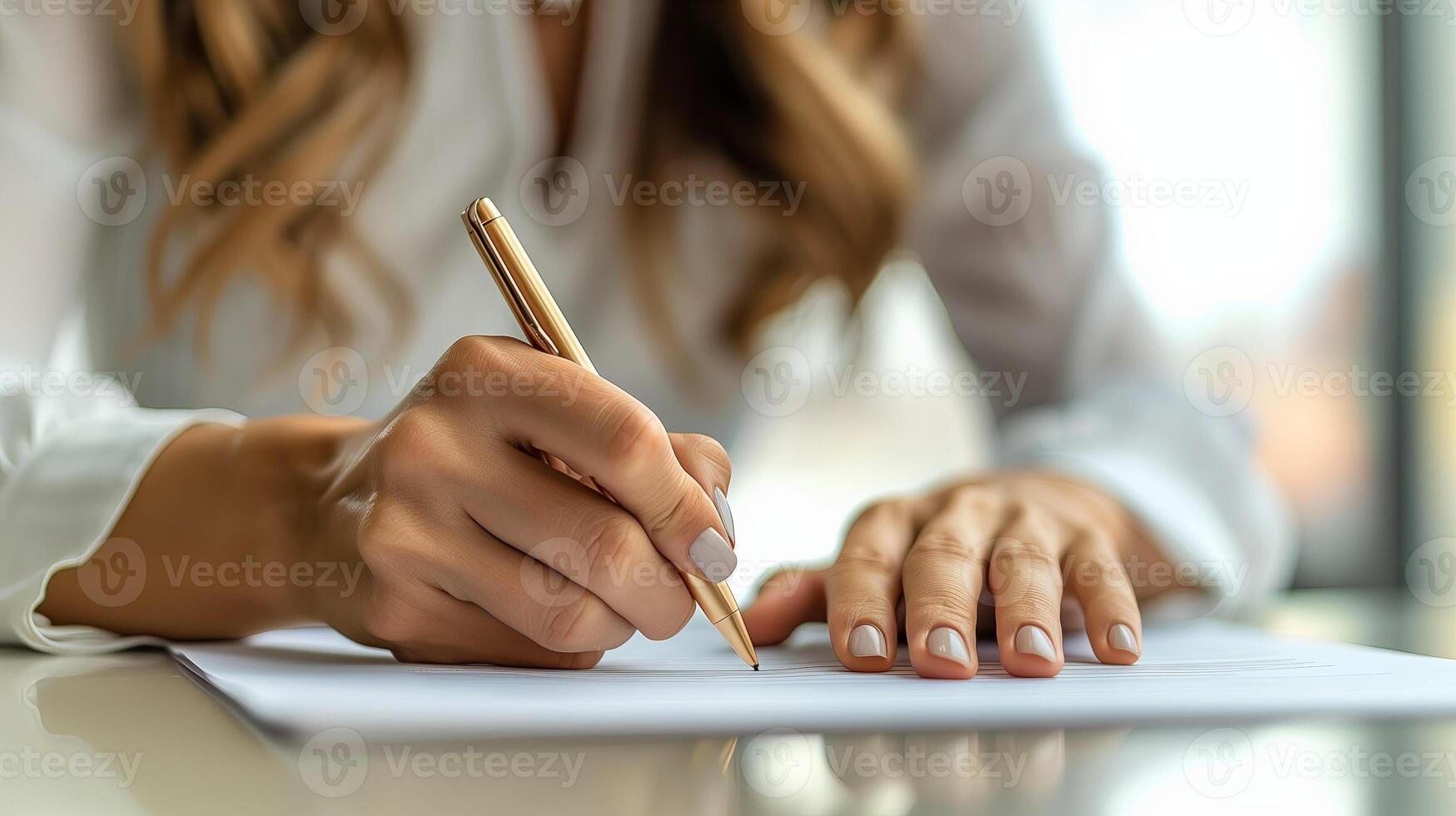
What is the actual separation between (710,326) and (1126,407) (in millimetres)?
467

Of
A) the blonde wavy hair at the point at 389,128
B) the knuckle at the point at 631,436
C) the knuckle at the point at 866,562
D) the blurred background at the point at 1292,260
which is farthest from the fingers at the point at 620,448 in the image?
the blurred background at the point at 1292,260

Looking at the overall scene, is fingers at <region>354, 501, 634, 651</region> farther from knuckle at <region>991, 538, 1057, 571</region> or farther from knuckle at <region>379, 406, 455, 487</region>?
knuckle at <region>991, 538, 1057, 571</region>

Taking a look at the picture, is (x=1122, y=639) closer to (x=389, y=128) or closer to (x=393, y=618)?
(x=393, y=618)

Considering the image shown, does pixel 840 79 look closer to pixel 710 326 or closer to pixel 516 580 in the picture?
pixel 710 326

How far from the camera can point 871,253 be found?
3.50 feet

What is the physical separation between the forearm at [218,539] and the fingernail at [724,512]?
7.6 inches

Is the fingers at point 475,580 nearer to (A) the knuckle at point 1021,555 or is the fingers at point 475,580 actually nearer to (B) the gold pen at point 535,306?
(B) the gold pen at point 535,306

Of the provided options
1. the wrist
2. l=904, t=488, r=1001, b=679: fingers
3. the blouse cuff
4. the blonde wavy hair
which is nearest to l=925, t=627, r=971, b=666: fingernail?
l=904, t=488, r=1001, b=679: fingers

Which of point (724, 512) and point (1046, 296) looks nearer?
point (724, 512)

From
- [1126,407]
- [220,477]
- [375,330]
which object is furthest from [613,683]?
[375,330]

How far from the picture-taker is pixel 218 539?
49 centimetres

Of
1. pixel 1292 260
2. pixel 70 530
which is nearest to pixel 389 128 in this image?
pixel 70 530

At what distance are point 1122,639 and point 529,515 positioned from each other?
251 mm

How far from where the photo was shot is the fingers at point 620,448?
1.24 ft
